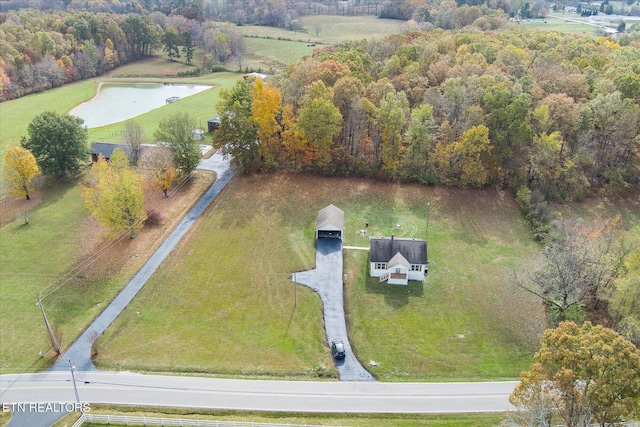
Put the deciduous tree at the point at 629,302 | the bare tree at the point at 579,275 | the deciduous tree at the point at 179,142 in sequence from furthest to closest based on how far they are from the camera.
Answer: the deciduous tree at the point at 179,142, the bare tree at the point at 579,275, the deciduous tree at the point at 629,302

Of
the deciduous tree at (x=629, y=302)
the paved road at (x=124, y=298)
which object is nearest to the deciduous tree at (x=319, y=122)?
the paved road at (x=124, y=298)

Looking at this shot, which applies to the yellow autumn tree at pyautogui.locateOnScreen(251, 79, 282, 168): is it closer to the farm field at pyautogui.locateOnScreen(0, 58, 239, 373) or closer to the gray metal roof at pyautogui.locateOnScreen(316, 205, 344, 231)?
the farm field at pyautogui.locateOnScreen(0, 58, 239, 373)

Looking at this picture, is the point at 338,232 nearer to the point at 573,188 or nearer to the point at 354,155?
the point at 354,155

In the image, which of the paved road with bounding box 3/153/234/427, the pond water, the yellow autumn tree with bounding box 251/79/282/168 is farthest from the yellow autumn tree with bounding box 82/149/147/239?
the pond water

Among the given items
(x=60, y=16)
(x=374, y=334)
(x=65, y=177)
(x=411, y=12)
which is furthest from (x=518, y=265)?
(x=60, y=16)

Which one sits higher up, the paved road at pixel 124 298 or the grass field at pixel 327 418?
the paved road at pixel 124 298

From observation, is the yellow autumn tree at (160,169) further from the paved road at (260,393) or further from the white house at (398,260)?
the white house at (398,260)

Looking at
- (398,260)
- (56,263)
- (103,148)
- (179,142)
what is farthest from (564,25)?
(56,263)
